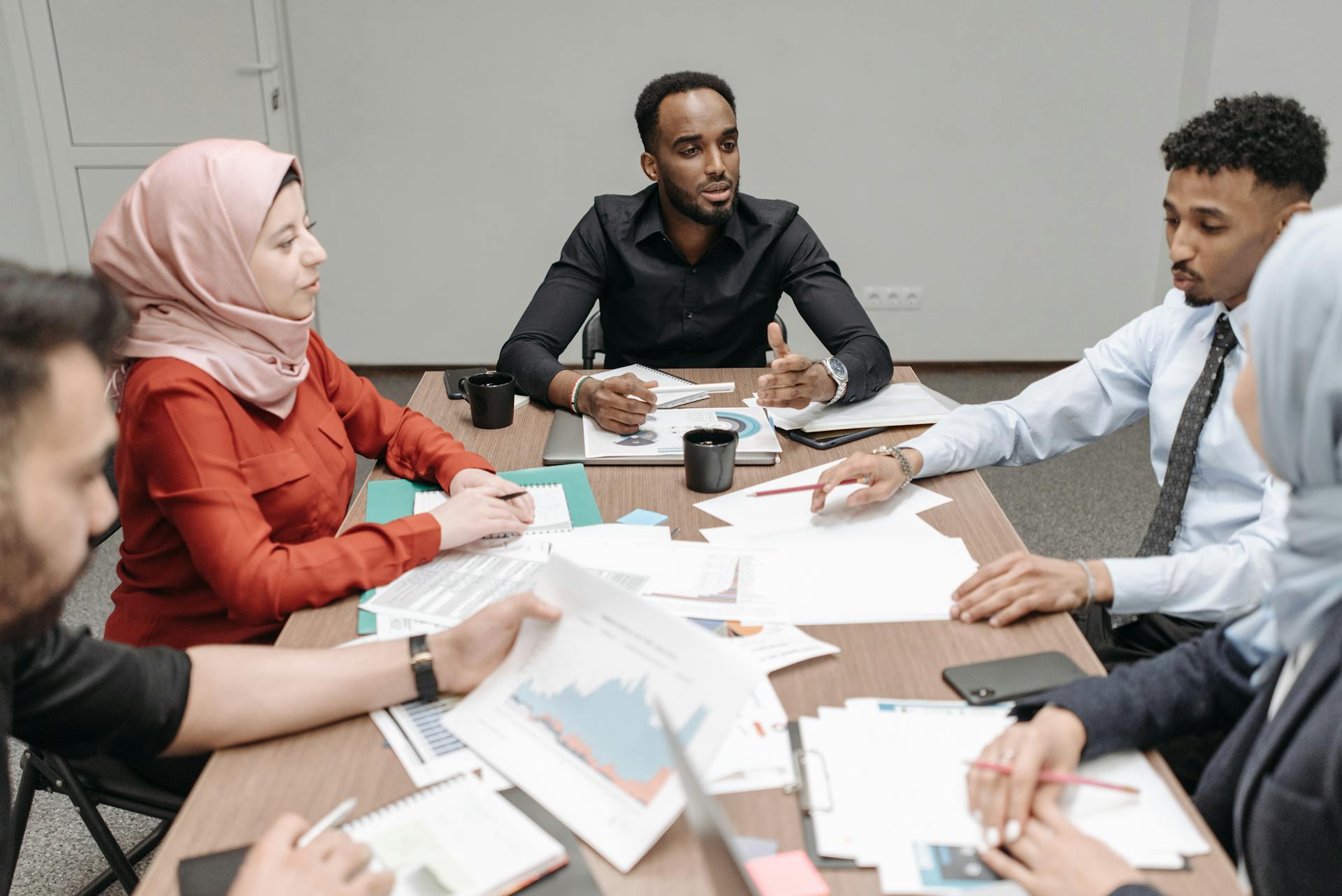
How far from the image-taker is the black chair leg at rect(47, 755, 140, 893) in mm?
1276

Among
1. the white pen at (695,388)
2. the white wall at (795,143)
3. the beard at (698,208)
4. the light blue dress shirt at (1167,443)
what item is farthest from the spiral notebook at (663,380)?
the white wall at (795,143)

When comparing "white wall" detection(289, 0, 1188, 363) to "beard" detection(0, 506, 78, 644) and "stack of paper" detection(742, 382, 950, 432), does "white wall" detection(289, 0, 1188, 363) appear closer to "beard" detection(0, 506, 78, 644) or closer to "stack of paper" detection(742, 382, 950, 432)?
"stack of paper" detection(742, 382, 950, 432)

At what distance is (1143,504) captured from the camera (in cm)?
338

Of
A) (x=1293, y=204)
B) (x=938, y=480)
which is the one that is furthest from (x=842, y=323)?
(x=1293, y=204)

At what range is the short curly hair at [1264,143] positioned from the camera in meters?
1.49

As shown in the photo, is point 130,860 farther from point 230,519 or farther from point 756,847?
point 756,847

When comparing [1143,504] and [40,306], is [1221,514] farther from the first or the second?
[1143,504]

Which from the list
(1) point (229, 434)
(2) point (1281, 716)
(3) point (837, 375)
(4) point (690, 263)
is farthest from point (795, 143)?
(2) point (1281, 716)

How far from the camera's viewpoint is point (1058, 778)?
2.87 ft

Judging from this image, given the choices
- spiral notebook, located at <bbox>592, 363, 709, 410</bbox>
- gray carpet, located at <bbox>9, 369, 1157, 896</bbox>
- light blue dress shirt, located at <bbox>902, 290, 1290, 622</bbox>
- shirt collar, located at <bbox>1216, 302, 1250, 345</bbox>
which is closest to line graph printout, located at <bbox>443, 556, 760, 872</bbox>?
light blue dress shirt, located at <bbox>902, 290, 1290, 622</bbox>

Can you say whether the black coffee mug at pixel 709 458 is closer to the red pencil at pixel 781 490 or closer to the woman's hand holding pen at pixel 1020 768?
the red pencil at pixel 781 490

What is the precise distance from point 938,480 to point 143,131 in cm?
374

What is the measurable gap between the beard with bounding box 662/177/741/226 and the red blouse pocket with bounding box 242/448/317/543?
1216 mm

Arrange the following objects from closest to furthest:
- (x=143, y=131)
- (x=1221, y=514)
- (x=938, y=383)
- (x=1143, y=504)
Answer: (x=1221, y=514), (x=1143, y=504), (x=143, y=131), (x=938, y=383)
